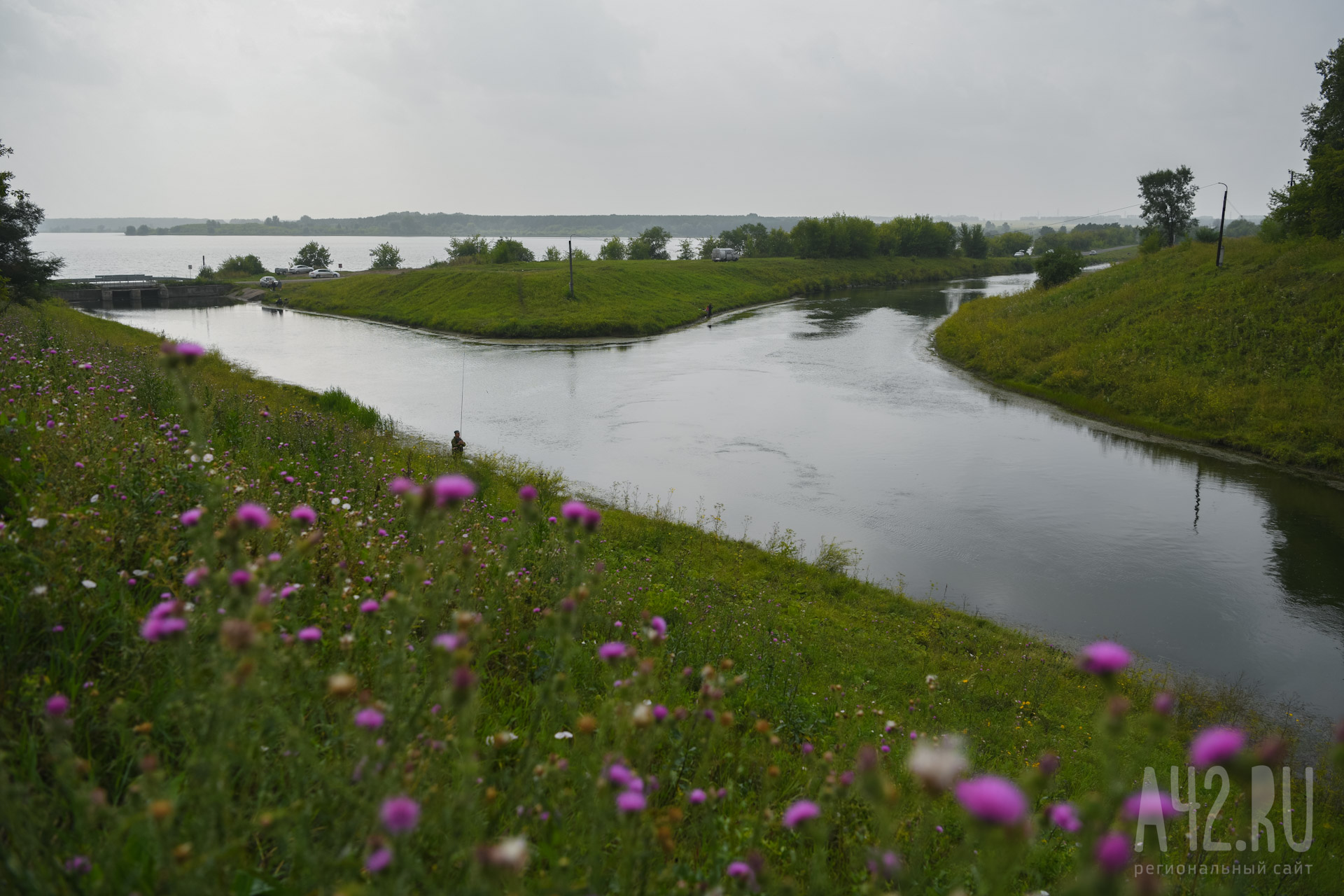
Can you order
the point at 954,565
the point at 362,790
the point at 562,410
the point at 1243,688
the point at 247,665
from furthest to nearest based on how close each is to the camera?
the point at 562,410 < the point at 954,565 < the point at 1243,688 < the point at 362,790 < the point at 247,665

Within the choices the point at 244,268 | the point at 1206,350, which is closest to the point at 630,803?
the point at 1206,350

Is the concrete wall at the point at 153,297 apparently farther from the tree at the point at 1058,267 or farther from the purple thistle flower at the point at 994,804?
the purple thistle flower at the point at 994,804

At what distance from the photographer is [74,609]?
3.96m

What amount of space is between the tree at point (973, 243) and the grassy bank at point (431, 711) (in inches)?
4759

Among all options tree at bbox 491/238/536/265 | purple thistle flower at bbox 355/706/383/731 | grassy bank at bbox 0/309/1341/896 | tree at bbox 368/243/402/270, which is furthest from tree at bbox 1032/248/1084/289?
tree at bbox 368/243/402/270

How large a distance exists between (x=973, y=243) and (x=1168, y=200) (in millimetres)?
43962

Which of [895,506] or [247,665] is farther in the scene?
[895,506]

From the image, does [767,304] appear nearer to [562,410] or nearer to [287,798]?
[562,410]

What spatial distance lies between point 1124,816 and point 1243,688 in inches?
418

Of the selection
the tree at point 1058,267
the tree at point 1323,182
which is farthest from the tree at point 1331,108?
the tree at point 1058,267

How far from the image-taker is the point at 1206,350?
1099 inches

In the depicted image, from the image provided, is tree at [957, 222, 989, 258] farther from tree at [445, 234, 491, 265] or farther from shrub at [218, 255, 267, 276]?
shrub at [218, 255, 267, 276]

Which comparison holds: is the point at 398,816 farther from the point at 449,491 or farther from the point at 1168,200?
the point at 1168,200

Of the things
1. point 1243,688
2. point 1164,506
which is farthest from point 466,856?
point 1164,506
